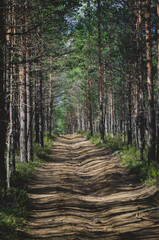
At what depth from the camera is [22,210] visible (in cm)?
588

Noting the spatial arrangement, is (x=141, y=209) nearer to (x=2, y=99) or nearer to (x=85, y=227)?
(x=85, y=227)

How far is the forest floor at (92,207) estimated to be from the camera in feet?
15.8

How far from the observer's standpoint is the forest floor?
4811 millimetres

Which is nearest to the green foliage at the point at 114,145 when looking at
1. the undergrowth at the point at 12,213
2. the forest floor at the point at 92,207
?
the forest floor at the point at 92,207

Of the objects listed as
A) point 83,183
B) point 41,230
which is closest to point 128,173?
point 83,183

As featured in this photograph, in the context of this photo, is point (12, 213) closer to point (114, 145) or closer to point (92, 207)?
point (92, 207)

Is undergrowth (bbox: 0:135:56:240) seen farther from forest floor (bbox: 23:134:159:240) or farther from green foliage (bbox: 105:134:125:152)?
green foliage (bbox: 105:134:125:152)

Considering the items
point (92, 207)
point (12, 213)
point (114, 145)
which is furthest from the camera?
point (114, 145)

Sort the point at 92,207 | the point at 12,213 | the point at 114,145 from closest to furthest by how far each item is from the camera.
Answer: the point at 12,213 < the point at 92,207 < the point at 114,145

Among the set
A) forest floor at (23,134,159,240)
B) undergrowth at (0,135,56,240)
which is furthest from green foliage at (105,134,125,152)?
undergrowth at (0,135,56,240)

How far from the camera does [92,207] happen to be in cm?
660

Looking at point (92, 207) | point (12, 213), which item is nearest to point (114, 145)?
point (92, 207)

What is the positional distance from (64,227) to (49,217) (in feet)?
2.57

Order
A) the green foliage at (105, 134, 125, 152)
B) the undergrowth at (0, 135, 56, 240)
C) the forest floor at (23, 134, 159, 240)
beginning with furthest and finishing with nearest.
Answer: the green foliage at (105, 134, 125, 152) < the forest floor at (23, 134, 159, 240) < the undergrowth at (0, 135, 56, 240)
